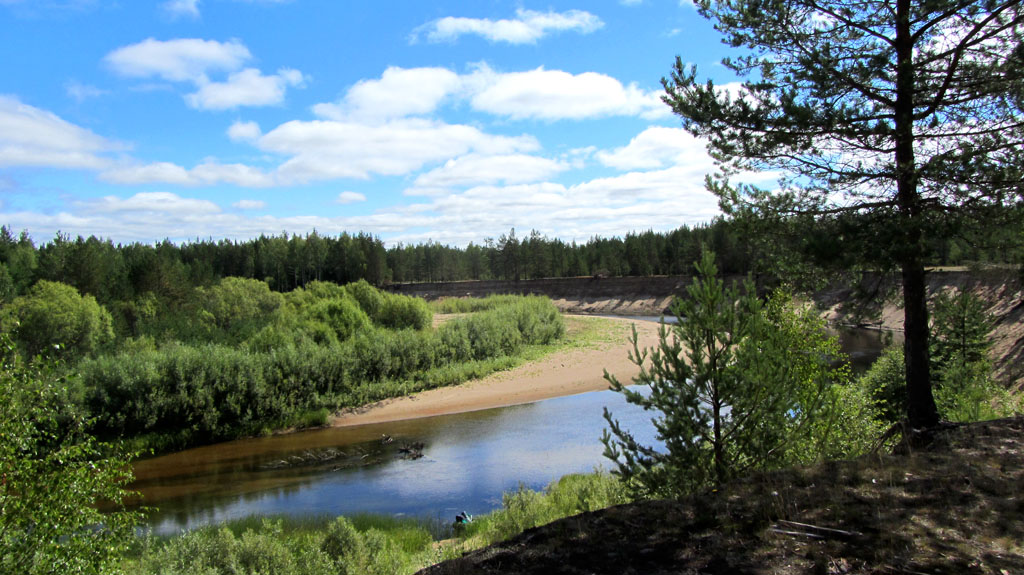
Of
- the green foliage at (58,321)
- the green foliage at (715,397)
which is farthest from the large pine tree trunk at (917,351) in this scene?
the green foliage at (58,321)

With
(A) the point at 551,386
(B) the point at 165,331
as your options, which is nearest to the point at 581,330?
(A) the point at 551,386

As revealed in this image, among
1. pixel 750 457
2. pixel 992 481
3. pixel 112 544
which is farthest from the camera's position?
pixel 750 457

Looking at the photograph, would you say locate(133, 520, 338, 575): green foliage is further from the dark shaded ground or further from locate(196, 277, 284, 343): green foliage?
locate(196, 277, 284, 343): green foliage

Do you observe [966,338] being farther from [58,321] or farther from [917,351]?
[58,321]

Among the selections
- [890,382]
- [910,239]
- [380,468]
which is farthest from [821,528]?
[380,468]

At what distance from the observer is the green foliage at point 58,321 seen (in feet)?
109

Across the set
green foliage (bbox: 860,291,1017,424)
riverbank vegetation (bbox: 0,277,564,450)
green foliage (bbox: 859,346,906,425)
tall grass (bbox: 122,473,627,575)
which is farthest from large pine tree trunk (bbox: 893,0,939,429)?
riverbank vegetation (bbox: 0,277,564,450)

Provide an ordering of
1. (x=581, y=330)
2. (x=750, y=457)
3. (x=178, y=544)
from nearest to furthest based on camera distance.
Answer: (x=750, y=457)
(x=178, y=544)
(x=581, y=330)

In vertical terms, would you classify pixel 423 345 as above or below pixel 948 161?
below

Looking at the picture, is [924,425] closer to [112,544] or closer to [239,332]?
[112,544]

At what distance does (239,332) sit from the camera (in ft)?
104

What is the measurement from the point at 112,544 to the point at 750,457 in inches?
296

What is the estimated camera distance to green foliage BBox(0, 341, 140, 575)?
5641 mm

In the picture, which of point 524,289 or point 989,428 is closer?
point 989,428
